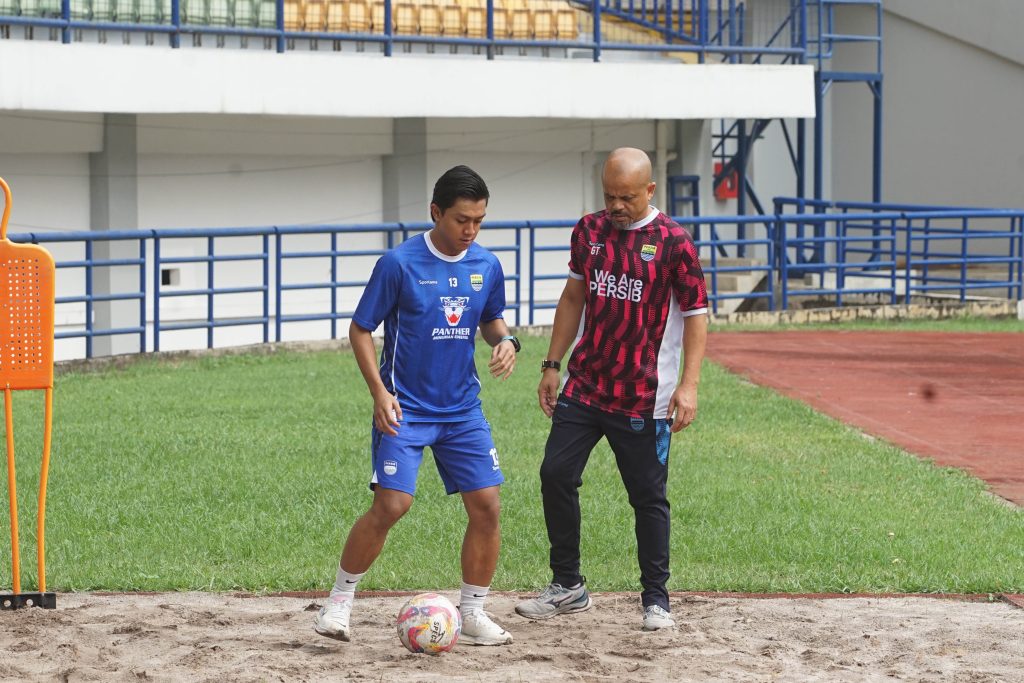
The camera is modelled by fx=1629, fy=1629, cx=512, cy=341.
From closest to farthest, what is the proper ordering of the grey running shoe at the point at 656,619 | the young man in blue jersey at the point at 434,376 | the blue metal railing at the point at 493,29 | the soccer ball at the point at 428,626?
the soccer ball at the point at 428,626 < the young man in blue jersey at the point at 434,376 < the grey running shoe at the point at 656,619 < the blue metal railing at the point at 493,29

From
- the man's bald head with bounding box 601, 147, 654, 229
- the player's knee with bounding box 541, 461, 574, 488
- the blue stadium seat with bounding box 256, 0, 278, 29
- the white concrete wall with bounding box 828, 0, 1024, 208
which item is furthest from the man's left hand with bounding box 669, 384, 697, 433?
the white concrete wall with bounding box 828, 0, 1024, 208

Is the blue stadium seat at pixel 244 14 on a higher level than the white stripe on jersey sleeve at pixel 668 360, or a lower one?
higher

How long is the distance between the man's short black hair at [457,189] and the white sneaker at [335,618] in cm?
155

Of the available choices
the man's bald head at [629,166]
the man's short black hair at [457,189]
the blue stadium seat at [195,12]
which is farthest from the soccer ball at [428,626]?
the blue stadium seat at [195,12]

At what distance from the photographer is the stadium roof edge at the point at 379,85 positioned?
19000 millimetres

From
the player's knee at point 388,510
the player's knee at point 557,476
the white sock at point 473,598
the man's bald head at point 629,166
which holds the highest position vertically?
the man's bald head at point 629,166

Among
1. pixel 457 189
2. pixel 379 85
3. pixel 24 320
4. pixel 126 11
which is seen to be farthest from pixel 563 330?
pixel 379 85

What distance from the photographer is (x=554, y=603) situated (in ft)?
22.3

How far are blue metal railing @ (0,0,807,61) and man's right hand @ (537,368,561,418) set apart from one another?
1298 centimetres

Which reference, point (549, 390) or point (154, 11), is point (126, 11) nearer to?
point (154, 11)

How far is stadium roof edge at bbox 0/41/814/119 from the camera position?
748 inches

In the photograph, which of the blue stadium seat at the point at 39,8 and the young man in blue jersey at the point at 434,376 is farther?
the blue stadium seat at the point at 39,8

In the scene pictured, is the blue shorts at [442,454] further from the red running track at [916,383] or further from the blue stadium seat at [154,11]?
the blue stadium seat at [154,11]

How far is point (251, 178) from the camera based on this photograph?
22328mm
